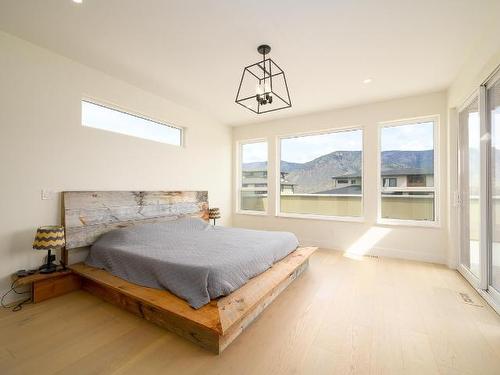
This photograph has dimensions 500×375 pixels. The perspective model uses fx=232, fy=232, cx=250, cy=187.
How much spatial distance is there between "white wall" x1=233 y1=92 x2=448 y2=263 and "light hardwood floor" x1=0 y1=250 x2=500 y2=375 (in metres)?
1.18

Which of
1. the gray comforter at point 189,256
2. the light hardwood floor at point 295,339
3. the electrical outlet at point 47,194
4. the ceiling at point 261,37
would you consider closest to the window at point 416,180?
the ceiling at point 261,37

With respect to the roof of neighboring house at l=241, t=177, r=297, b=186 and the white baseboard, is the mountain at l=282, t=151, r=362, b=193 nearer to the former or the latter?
the roof of neighboring house at l=241, t=177, r=297, b=186

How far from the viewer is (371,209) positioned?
4082 millimetres

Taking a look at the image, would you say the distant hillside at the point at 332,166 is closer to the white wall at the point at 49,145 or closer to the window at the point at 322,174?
the window at the point at 322,174

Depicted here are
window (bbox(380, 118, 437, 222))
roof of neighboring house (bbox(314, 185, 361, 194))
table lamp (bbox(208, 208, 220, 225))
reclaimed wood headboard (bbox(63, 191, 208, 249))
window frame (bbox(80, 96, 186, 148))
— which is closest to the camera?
reclaimed wood headboard (bbox(63, 191, 208, 249))

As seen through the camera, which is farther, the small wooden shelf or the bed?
the small wooden shelf

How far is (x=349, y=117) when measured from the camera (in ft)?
14.1

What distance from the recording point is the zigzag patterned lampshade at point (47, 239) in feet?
7.58

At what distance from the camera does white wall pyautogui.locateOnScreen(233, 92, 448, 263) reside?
11.9 feet

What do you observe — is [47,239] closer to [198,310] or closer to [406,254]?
[198,310]

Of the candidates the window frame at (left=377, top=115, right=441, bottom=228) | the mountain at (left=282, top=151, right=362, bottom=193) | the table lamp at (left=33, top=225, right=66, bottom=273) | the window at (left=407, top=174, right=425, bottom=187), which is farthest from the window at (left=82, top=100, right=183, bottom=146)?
the window at (left=407, top=174, right=425, bottom=187)

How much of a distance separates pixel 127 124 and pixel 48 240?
189cm

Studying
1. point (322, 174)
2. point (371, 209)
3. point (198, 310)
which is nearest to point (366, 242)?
point (371, 209)

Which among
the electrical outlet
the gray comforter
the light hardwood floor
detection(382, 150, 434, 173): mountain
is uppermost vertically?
detection(382, 150, 434, 173): mountain
